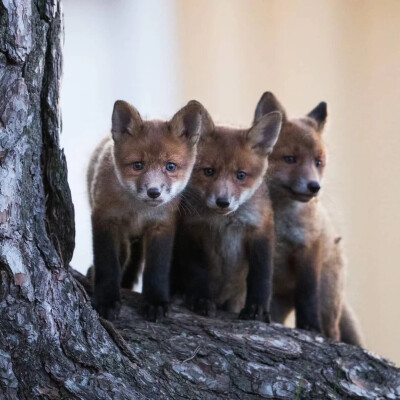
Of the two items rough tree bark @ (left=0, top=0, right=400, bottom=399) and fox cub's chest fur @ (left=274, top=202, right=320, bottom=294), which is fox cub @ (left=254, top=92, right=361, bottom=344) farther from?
rough tree bark @ (left=0, top=0, right=400, bottom=399)

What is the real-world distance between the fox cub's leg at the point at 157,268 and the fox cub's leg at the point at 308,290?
1.24 m

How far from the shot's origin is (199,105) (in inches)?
195

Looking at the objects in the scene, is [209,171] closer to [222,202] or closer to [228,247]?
[222,202]

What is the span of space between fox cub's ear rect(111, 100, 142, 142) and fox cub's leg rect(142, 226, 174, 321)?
0.64m

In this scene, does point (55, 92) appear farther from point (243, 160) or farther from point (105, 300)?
point (243, 160)

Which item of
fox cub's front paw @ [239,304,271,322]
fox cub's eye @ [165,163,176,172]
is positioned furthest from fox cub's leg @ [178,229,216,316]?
fox cub's eye @ [165,163,176,172]

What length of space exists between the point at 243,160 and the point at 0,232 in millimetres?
2147

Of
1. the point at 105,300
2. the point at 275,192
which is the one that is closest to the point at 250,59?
the point at 275,192

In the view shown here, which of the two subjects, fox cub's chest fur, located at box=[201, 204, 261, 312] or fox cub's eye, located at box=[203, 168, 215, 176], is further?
fox cub's chest fur, located at box=[201, 204, 261, 312]

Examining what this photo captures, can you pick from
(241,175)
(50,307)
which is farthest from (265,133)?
(50,307)

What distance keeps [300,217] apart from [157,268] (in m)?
1.44

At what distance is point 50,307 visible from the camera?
12.0 feet

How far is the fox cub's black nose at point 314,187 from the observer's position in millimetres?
5520

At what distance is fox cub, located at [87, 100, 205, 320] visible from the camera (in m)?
4.71
